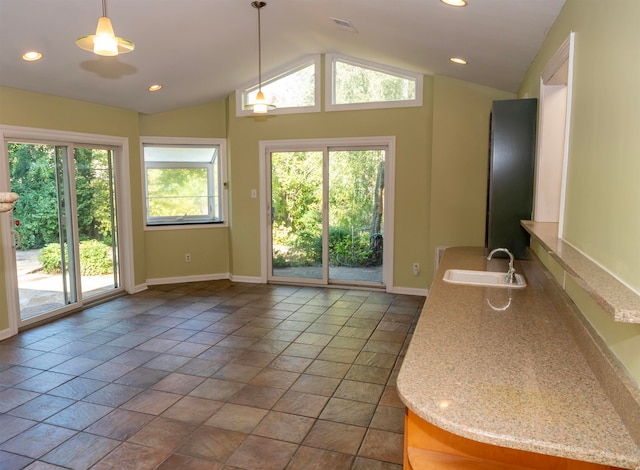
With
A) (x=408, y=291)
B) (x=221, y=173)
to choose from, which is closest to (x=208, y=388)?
(x=408, y=291)

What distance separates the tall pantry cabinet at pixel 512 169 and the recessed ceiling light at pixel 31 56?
12.4ft

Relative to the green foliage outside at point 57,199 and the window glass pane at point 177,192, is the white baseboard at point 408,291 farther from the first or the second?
the green foliage outside at point 57,199

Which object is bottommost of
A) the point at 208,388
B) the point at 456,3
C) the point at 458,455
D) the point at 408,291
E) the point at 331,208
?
the point at 208,388

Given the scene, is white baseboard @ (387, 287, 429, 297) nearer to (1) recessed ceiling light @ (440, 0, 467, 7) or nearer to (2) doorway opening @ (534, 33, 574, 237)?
(2) doorway opening @ (534, 33, 574, 237)

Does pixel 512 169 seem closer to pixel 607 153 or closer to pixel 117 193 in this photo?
pixel 607 153

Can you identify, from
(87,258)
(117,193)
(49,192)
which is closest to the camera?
(49,192)

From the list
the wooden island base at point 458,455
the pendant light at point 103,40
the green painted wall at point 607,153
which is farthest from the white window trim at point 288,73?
the wooden island base at point 458,455

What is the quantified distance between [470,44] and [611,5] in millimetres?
2144

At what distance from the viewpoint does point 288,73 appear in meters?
6.16

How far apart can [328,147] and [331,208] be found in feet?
2.69

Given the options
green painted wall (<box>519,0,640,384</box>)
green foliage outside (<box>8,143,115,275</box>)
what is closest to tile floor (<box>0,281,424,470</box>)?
green foliage outside (<box>8,143,115,275</box>)

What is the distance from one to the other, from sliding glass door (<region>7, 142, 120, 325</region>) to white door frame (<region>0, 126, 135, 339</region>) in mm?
78

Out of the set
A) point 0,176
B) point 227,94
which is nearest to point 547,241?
point 0,176

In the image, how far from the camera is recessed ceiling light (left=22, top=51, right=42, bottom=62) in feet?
12.5
